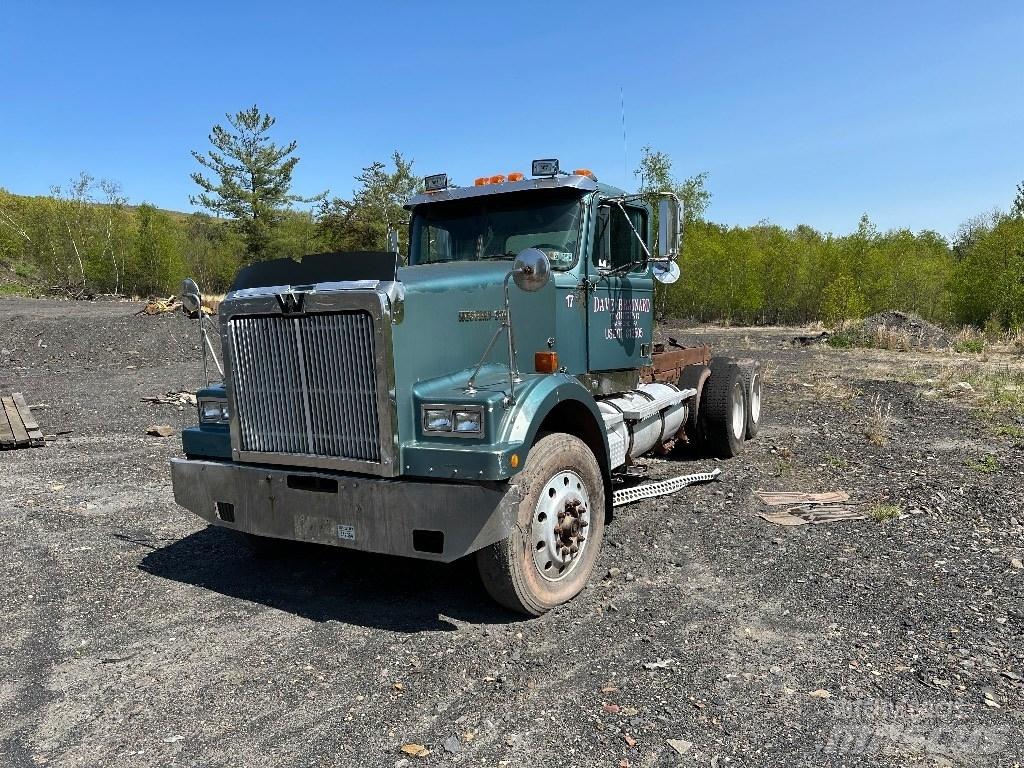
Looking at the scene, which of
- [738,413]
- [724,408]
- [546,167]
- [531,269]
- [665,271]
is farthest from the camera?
[738,413]

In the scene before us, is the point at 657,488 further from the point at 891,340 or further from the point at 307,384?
the point at 891,340

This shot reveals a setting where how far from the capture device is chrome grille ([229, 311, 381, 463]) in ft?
12.7

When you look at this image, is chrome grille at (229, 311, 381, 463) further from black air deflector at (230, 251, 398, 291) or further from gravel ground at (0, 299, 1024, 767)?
gravel ground at (0, 299, 1024, 767)

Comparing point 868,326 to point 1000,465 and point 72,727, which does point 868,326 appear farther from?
point 72,727

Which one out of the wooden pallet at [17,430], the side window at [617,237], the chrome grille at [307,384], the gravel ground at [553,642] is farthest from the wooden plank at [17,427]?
the side window at [617,237]

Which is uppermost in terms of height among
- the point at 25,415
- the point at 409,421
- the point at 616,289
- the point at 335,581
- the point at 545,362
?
the point at 616,289

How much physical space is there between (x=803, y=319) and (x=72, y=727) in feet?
138

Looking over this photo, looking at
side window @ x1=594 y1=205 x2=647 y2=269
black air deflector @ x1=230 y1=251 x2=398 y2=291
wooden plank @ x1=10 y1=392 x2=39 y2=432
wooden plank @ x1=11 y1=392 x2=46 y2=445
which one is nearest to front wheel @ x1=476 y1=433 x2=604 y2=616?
black air deflector @ x1=230 y1=251 x2=398 y2=291

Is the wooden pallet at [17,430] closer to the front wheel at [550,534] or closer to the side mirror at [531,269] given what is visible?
the front wheel at [550,534]

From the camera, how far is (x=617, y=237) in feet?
19.3

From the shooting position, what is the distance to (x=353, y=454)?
398cm

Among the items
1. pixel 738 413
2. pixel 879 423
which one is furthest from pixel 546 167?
pixel 879 423

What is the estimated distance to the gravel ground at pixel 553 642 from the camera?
300cm

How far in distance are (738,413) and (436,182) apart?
4.59 m
